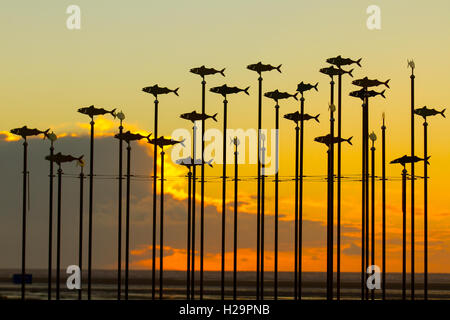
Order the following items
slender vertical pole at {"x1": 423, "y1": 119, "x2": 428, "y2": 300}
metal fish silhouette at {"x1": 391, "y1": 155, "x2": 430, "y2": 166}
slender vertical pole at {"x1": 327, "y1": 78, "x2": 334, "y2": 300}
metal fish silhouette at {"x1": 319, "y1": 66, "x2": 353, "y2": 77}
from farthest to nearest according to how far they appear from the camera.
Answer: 1. metal fish silhouette at {"x1": 319, "y1": 66, "x2": 353, "y2": 77}
2. metal fish silhouette at {"x1": 391, "y1": 155, "x2": 430, "y2": 166}
3. slender vertical pole at {"x1": 423, "y1": 119, "x2": 428, "y2": 300}
4. slender vertical pole at {"x1": 327, "y1": 78, "x2": 334, "y2": 300}

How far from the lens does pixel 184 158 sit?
60.3 metres

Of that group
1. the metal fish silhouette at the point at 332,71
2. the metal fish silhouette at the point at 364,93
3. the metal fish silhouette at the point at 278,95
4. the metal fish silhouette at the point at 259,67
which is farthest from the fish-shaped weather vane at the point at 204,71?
the metal fish silhouette at the point at 364,93

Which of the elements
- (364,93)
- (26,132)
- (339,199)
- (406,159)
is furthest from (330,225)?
(26,132)

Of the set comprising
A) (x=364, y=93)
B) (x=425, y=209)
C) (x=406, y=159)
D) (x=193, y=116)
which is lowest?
(x=425, y=209)

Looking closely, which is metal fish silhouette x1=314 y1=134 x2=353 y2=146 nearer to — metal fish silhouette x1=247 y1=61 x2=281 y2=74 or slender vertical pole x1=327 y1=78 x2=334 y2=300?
slender vertical pole x1=327 y1=78 x2=334 y2=300

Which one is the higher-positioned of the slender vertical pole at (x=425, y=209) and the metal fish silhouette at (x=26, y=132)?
the metal fish silhouette at (x=26, y=132)

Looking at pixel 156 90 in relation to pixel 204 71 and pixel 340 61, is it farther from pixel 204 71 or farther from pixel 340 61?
pixel 340 61

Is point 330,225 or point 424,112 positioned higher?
point 424,112

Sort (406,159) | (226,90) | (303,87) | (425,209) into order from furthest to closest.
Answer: (226,90) < (303,87) < (406,159) < (425,209)

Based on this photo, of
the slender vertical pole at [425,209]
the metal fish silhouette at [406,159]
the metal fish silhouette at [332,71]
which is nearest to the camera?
the slender vertical pole at [425,209]

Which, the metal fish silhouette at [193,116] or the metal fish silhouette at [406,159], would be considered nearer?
the metal fish silhouette at [406,159]

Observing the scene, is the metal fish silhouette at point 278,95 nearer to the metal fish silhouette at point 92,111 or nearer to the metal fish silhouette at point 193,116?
the metal fish silhouette at point 193,116

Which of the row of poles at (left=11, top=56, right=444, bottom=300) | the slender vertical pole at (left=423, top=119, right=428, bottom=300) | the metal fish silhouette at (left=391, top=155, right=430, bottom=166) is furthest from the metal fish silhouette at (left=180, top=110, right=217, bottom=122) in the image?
the slender vertical pole at (left=423, top=119, right=428, bottom=300)
